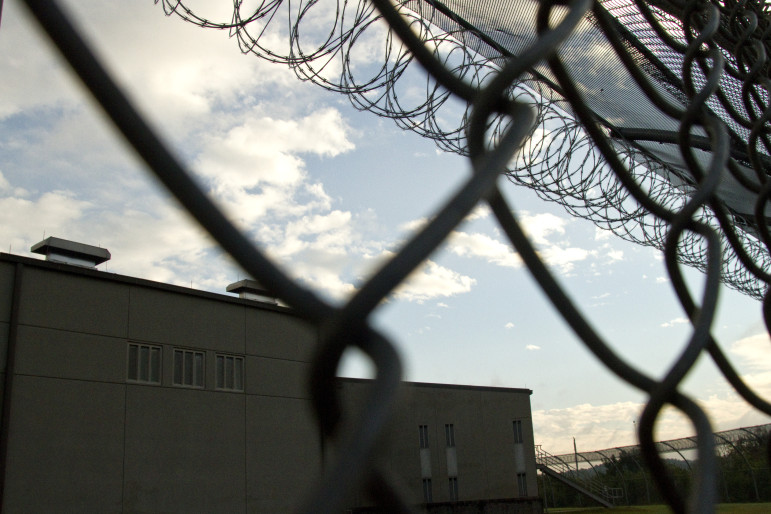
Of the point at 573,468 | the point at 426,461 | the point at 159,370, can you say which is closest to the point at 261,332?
the point at 159,370

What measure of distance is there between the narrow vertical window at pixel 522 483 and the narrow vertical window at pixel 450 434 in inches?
120

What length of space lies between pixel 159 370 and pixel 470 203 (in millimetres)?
17768

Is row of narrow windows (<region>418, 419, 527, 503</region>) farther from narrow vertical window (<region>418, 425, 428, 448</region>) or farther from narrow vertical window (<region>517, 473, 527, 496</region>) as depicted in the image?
narrow vertical window (<region>517, 473, 527, 496</region>)

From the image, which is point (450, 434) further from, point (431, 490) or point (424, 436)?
point (431, 490)

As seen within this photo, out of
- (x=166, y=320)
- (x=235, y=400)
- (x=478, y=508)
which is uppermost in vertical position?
(x=166, y=320)

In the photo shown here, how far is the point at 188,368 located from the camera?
694 inches

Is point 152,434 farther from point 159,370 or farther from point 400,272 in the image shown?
point 400,272

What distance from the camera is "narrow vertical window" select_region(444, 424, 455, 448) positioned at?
2538 cm

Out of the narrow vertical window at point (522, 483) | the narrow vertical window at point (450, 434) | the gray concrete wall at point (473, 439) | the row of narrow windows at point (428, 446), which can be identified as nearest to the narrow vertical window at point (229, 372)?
the gray concrete wall at point (473, 439)

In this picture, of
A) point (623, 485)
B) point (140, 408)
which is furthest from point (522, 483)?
point (140, 408)

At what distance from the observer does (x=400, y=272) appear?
1.11 feet

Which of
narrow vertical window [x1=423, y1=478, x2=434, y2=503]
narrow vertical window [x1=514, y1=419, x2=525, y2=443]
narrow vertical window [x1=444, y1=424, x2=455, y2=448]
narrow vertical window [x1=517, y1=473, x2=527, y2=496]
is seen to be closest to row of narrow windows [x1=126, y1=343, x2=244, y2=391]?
narrow vertical window [x1=423, y1=478, x2=434, y2=503]

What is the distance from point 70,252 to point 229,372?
15.9ft

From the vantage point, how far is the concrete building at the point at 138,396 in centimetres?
1457
